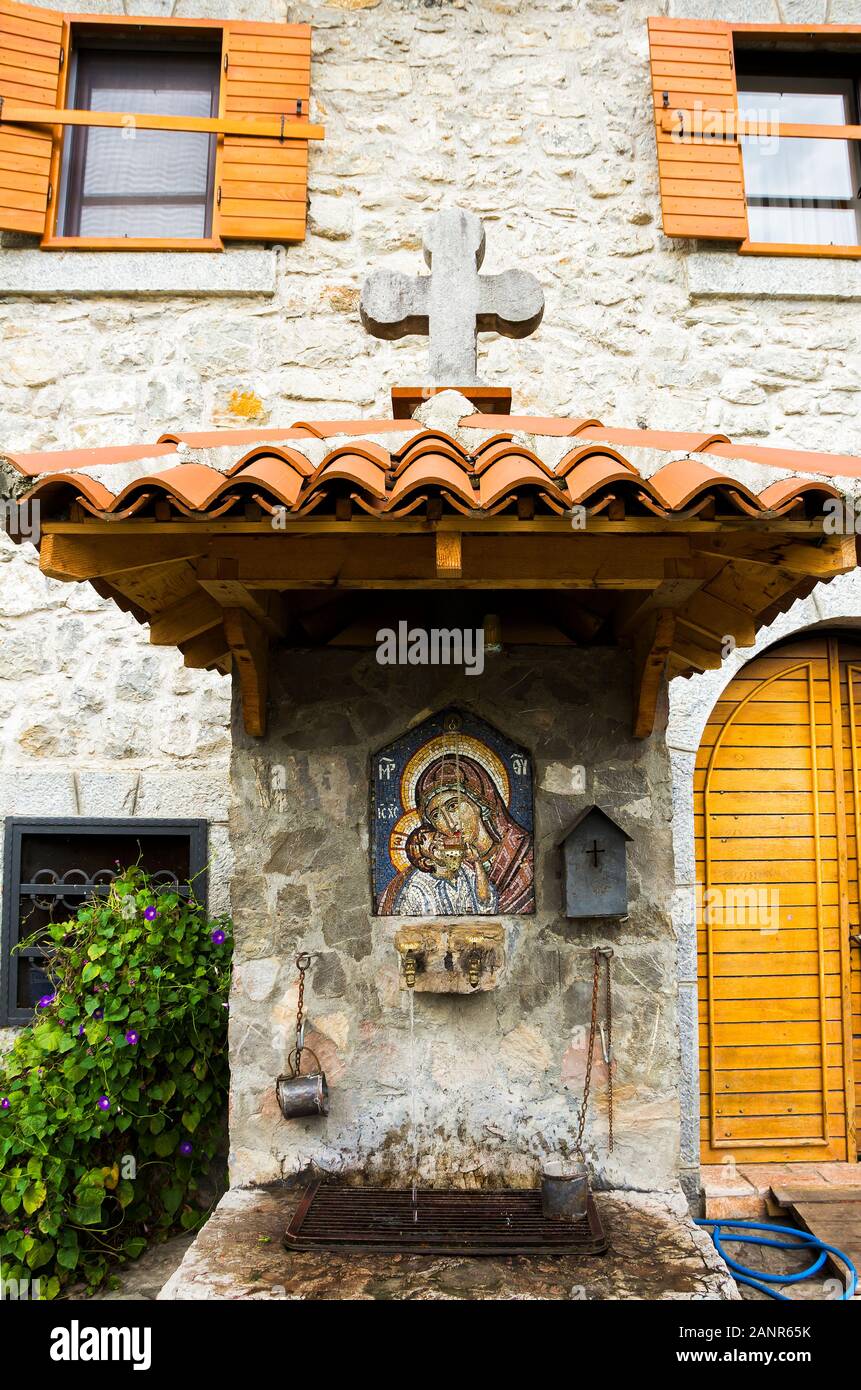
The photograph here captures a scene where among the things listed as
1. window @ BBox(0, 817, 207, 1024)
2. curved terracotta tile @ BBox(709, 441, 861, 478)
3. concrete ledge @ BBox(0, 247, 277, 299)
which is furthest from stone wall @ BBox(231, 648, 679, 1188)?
concrete ledge @ BBox(0, 247, 277, 299)

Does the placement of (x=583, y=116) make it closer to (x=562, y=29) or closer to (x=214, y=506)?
(x=562, y=29)

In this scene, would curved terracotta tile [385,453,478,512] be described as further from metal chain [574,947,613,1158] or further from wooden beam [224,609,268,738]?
metal chain [574,947,613,1158]

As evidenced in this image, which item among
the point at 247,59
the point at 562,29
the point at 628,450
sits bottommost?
the point at 628,450

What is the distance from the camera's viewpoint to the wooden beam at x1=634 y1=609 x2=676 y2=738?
2822mm

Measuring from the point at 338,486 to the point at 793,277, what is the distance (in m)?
3.68

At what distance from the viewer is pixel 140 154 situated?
15.9 feet

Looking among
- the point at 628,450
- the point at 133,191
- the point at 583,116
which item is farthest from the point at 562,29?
the point at 628,450

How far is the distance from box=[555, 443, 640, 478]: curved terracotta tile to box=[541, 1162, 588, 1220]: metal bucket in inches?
79.5

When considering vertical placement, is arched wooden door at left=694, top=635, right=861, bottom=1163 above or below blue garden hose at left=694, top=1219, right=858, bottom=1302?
above

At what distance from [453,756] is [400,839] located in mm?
332

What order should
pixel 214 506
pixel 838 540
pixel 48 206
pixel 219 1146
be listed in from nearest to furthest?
pixel 214 506 < pixel 838 540 < pixel 219 1146 < pixel 48 206

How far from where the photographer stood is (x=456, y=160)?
187 inches

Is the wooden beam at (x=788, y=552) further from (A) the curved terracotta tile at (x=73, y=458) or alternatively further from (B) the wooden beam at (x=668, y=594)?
(A) the curved terracotta tile at (x=73, y=458)

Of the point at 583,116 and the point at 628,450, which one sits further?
the point at 583,116
